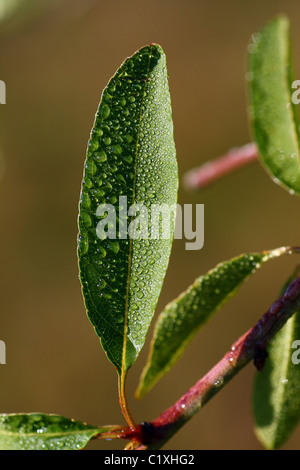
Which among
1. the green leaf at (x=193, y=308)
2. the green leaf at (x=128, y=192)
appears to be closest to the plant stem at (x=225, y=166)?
the green leaf at (x=193, y=308)

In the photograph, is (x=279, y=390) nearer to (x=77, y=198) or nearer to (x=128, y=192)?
(x=128, y=192)

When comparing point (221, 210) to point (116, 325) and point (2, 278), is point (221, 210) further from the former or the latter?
point (116, 325)

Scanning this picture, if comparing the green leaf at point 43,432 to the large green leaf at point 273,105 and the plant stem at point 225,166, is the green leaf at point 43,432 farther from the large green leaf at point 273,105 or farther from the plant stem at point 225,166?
the plant stem at point 225,166

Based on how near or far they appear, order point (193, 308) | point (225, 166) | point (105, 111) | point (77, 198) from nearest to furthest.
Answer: point (105, 111) < point (193, 308) < point (225, 166) < point (77, 198)

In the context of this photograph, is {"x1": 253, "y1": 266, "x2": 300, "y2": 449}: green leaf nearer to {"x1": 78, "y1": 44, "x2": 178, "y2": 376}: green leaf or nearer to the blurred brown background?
{"x1": 78, "y1": 44, "x2": 178, "y2": 376}: green leaf

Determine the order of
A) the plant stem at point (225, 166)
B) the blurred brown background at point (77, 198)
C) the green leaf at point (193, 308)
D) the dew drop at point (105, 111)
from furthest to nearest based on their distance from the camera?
the blurred brown background at point (77, 198)
the plant stem at point (225, 166)
the green leaf at point (193, 308)
the dew drop at point (105, 111)

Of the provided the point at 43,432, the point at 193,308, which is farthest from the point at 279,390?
the point at 43,432

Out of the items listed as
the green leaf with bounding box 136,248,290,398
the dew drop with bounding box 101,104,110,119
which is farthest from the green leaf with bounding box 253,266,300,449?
the dew drop with bounding box 101,104,110,119
